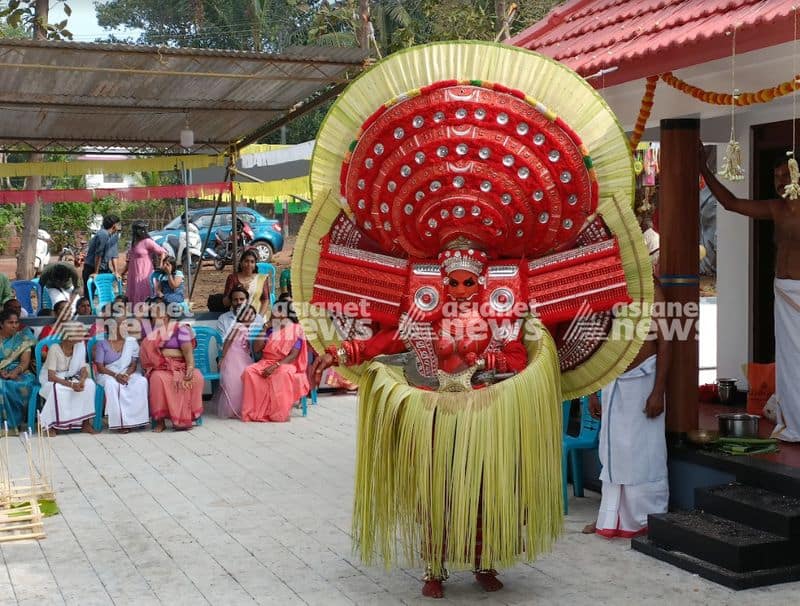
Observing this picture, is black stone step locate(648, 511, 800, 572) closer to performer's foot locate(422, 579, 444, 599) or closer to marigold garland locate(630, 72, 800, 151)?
performer's foot locate(422, 579, 444, 599)

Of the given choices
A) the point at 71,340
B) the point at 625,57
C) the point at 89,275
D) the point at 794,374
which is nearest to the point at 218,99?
the point at 71,340

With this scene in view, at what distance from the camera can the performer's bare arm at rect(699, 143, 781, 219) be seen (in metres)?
6.14

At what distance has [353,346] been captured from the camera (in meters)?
5.01

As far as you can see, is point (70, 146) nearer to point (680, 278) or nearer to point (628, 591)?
point (680, 278)

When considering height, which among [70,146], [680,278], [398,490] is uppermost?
[70,146]

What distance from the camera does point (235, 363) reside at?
10.0m

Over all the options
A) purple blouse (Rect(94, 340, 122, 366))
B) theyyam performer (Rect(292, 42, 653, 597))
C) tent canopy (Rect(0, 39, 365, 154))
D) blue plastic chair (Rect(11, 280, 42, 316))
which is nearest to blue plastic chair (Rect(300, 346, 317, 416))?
purple blouse (Rect(94, 340, 122, 366))

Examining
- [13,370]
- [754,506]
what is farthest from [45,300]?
[754,506]

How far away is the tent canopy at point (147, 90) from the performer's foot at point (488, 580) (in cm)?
569

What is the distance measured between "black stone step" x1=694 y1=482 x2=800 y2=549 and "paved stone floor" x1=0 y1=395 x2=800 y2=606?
0.29 metres

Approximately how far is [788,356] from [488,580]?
7.89 ft

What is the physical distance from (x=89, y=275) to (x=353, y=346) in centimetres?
1090

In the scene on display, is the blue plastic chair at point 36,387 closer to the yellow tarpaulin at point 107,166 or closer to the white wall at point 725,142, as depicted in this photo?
the yellow tarpaulin at point 107,166

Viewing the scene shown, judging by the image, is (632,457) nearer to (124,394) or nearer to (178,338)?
(178,338)
